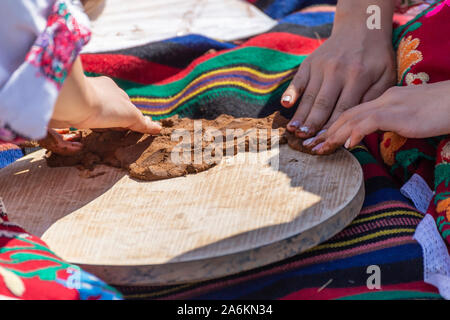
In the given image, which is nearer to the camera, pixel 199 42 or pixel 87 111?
pixel 87 111

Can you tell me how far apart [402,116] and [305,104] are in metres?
0.25

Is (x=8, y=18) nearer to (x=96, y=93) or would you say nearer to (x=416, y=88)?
(x=96, y=93)

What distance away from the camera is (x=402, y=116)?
0.92 metres

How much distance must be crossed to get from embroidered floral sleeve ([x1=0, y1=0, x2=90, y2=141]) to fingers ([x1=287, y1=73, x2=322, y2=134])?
0.51 m

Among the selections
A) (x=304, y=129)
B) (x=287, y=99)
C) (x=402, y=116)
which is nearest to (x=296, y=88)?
(x=287, y=99)

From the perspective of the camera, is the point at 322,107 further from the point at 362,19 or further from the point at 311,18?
the point at 311,18

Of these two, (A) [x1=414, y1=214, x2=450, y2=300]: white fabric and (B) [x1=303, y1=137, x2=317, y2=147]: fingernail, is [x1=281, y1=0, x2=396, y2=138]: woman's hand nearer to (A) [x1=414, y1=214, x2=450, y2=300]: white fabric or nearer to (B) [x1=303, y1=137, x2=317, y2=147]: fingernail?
(B) [x1=303, y1=137, x2=317, y2=147]: fingernail

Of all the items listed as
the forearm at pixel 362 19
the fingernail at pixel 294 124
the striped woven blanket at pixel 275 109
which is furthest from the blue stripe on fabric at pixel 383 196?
the forearm at pixel 362 19

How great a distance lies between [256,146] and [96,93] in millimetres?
355

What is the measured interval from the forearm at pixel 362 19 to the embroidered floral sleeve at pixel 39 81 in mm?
736

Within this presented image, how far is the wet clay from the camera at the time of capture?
3.19 ft

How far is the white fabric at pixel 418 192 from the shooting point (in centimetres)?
97

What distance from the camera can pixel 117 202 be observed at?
903 mm
